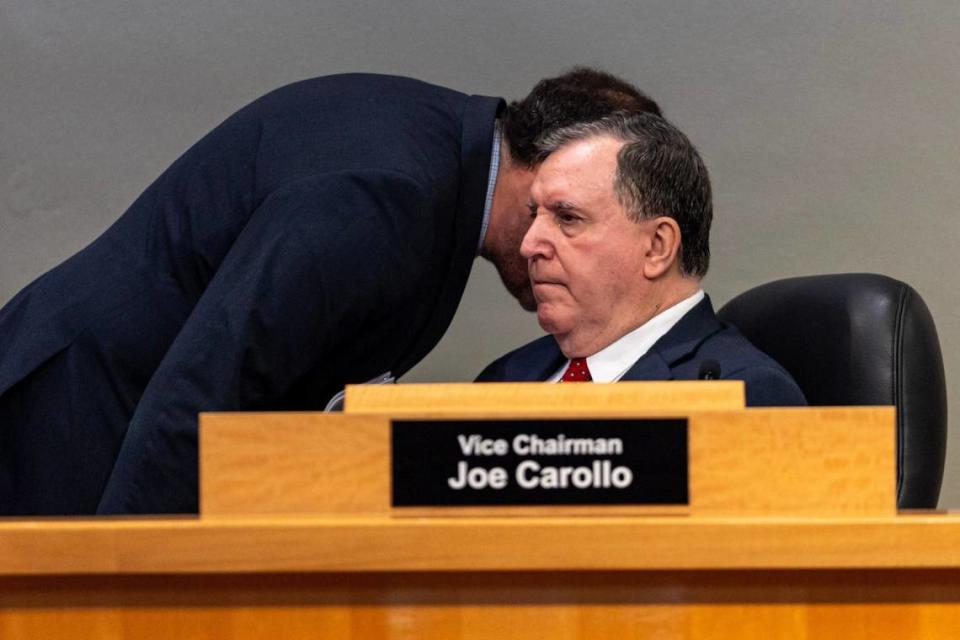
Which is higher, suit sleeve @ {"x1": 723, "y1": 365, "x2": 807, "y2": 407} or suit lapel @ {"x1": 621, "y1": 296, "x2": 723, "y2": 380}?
suit lapel @ {"x1": 621, "y1": 296, "x2": 723, "y2": 380}

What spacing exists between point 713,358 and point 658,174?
11.4 inches

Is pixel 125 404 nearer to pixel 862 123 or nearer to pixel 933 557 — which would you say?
pixel 933 557

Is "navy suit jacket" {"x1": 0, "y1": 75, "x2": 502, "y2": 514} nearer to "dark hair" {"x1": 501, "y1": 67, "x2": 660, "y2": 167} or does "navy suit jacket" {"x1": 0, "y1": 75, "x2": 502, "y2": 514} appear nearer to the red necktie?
"dark hair" {"x1": 501, "y1": 67, "x2": 660, "y2": 167}

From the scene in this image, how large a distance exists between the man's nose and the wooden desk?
0.91 metres

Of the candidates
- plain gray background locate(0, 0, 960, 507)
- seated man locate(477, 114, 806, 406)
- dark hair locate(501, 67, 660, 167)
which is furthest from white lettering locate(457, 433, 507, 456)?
plain gray background locate(0, 0, 960, 507)

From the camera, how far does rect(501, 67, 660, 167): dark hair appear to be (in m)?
1.77

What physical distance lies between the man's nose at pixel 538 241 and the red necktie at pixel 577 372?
167 mm

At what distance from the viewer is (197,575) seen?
851 millimetres

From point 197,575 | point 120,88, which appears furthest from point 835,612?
point 120,88

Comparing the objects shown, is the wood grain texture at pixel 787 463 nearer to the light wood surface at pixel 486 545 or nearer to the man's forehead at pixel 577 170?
the light wood surface at pixel 486 545

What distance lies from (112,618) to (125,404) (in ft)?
2.77

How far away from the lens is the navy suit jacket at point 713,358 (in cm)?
151

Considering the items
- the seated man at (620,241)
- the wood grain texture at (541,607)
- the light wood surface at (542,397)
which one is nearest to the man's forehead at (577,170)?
the seated man at (620,241)

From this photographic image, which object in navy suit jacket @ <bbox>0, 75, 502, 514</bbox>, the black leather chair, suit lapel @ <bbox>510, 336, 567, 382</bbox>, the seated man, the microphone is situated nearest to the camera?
the microphone
